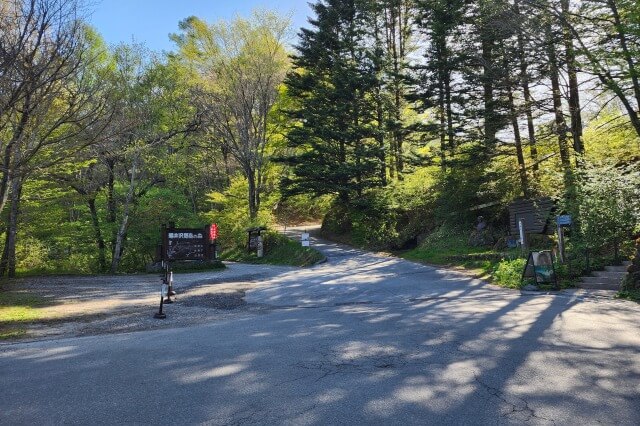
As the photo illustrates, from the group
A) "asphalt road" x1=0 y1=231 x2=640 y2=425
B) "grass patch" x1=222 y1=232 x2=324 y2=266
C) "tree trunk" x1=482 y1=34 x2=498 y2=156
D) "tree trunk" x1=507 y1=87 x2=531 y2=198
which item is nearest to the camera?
"asphalt road" x1=0 y1=231 x2=640 y2=425

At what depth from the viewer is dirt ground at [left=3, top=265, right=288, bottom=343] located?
9.66 metres

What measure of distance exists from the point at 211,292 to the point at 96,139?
5823 mm

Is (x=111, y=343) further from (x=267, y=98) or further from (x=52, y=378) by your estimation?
(x=267, y=98)

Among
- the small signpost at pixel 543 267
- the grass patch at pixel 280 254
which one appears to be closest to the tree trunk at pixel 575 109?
the small signpost at pixel 543 267

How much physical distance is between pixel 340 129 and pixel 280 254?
8959 mm

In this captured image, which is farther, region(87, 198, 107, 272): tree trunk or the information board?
region(87, 198, 107, 272): tree trunk

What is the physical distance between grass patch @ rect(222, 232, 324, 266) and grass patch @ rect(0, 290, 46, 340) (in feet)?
40.8

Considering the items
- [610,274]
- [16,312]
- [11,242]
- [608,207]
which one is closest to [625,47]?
[608,207]

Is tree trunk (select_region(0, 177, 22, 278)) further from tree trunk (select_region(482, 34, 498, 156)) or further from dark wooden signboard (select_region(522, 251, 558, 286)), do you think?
tree trunk (select_region(482, 34, 498, 156))

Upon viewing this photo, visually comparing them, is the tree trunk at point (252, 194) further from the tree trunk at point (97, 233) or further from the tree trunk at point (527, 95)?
the tree trunk at point (527, 95)

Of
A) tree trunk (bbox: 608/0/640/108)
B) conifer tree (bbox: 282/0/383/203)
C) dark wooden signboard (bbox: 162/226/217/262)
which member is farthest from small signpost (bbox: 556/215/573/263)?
dark wooden signboard (bbox: 162/226/217/262)

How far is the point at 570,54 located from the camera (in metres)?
14.1

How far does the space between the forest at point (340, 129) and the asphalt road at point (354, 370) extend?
633 cm

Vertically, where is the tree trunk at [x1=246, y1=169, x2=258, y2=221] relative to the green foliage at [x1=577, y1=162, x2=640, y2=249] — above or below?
above
